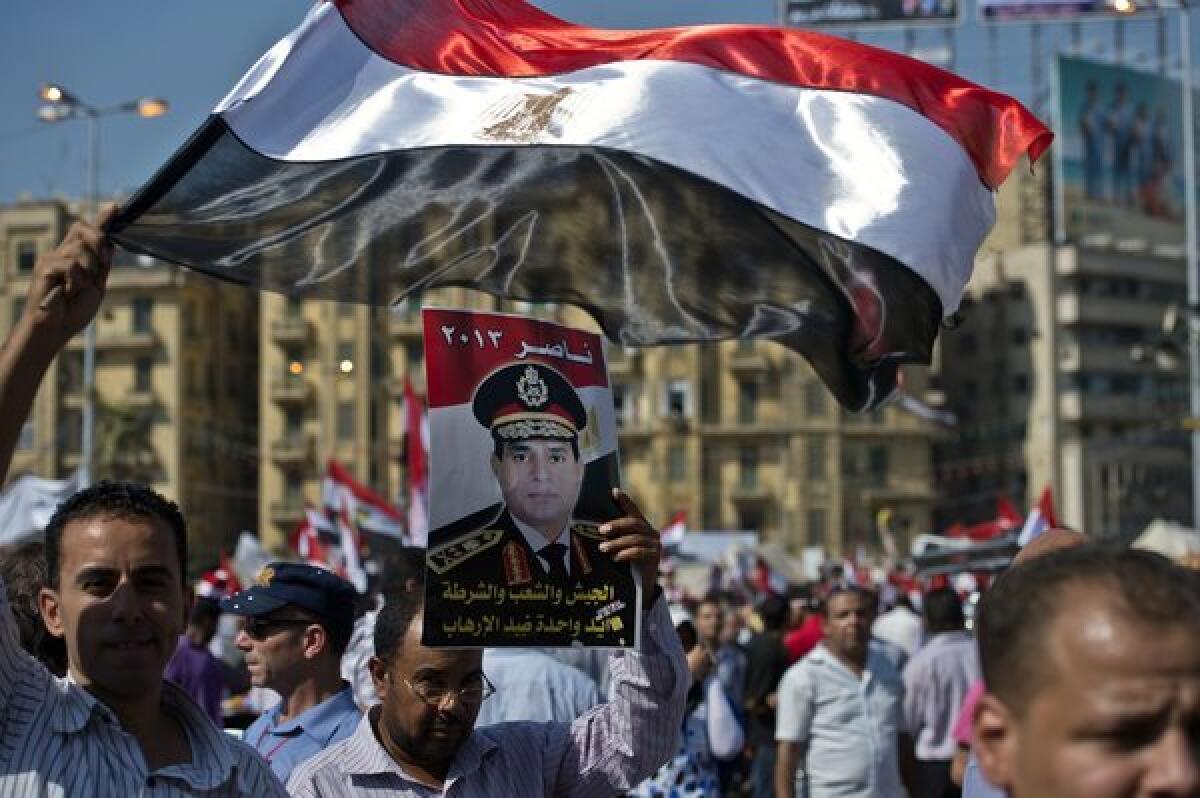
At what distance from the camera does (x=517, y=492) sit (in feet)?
15.0

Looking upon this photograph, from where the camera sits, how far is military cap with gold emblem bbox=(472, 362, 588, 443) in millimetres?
4559

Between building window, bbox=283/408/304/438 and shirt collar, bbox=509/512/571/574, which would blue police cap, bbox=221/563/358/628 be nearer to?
shirt collar, bbox=509/512/571/574

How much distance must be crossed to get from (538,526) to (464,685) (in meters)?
0.66

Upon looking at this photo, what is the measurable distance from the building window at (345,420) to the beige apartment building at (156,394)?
5275 millimetres

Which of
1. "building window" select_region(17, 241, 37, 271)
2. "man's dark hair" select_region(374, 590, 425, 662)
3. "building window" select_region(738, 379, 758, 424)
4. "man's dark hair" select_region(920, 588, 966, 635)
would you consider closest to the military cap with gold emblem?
"man's dark hair" select_region(374, 590, 425, 662)

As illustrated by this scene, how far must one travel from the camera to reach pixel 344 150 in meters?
4.61

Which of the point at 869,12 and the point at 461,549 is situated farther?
the point at 869,12

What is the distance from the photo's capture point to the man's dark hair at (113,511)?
12.9 feet

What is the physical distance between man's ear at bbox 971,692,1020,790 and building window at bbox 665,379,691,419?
3651 inches

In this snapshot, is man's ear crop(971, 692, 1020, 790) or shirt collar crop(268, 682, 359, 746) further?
shirt collar crop(268, 682, 359, 746)

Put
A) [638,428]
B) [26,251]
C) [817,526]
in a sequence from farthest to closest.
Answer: [817,526]
[638,428]
[26,251]

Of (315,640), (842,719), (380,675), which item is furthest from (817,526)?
(380,675)

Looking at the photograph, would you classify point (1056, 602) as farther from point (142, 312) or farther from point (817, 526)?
point (817, 526)

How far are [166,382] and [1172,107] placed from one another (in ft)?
160
